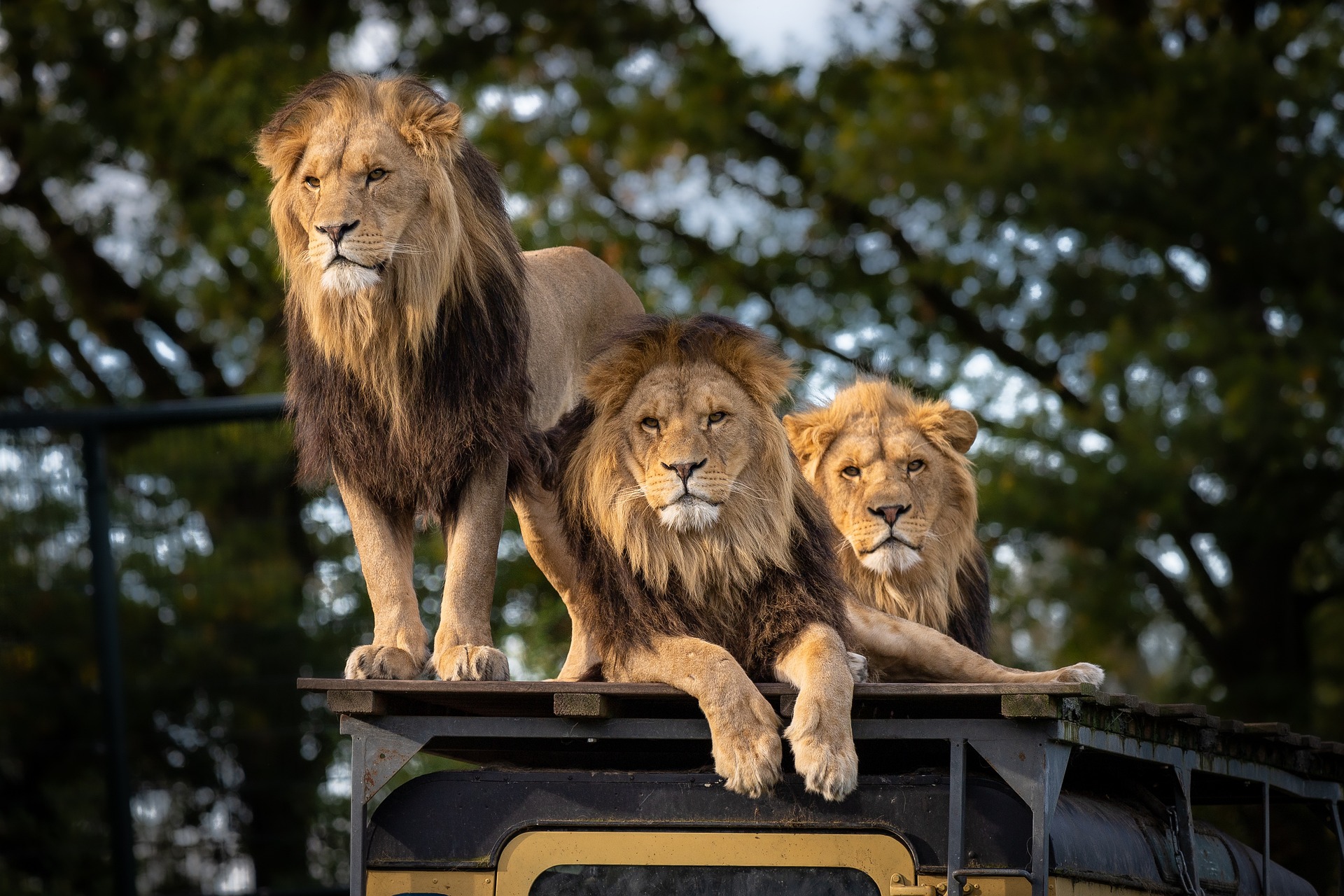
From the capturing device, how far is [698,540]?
14.4 feet

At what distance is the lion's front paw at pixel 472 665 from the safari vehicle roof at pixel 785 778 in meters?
0.06

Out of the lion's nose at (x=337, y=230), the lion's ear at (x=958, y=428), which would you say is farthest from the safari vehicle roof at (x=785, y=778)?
the lion's ear at (x=958, y=428)

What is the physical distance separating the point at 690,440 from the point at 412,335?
77cm

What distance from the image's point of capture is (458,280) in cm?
451

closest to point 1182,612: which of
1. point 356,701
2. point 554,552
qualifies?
point 554,552

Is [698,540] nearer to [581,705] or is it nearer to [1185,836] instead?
[581,705]

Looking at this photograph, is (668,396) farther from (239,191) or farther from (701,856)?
(239,191)

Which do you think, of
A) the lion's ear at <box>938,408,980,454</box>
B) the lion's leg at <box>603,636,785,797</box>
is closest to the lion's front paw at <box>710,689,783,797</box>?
the lion's leg at <box>603,636,785,797</box>

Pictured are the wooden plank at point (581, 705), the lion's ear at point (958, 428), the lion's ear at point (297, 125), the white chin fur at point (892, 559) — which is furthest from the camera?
the lion's ear at point (958, 428)

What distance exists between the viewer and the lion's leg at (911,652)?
4.81 metres

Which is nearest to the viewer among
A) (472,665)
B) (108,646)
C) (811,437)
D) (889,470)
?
(472,665)

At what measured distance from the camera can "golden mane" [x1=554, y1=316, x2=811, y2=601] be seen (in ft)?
14.4

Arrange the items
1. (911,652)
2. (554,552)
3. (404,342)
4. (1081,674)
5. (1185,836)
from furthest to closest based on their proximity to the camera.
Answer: (554,552)
(911,652)
(1185,836)
(404,342)
(1081,674)

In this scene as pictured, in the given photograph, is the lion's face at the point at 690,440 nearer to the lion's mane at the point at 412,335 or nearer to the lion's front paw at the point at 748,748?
the lion's mane at the point at 412,335
